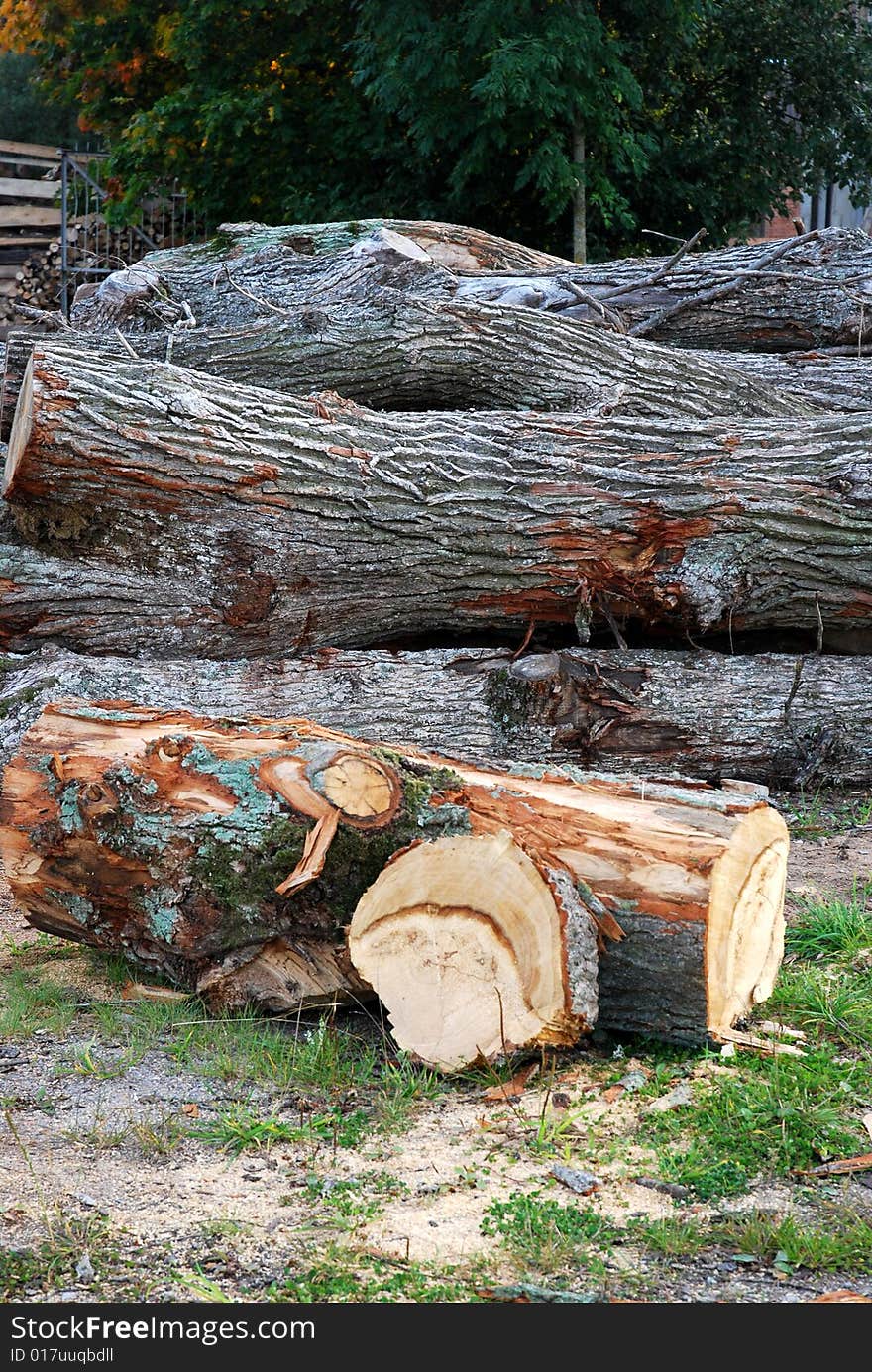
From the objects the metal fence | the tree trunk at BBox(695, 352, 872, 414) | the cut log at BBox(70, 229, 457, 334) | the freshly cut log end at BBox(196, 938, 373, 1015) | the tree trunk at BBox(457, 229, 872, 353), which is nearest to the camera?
the freshly cut log end at BBox(196, 938, 373, 1015)

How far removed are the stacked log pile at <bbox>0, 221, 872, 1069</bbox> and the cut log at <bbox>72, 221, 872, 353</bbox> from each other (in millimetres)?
22

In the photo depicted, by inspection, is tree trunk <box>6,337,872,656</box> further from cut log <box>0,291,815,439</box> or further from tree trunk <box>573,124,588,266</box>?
tree trunk <box>573,124,588,266</box>

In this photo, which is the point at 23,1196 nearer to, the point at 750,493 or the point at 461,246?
the point at 750,493

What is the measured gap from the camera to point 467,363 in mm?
5977

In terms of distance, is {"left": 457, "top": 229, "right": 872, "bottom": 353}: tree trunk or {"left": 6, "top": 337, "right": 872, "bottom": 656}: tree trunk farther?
{"left": 457, "top": 229, "right": 872, "bottom": 353}: tree trunk

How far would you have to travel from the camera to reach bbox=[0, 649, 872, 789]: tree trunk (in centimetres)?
484

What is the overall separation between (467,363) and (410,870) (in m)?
3.52

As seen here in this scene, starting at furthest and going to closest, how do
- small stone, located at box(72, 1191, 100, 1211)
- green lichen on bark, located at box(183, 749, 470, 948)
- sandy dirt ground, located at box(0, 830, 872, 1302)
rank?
green lichen on bark, located at box(183, 749, 470, 948) < small stone, located at box(72, 1191, 100, 1211) < sandy dirt ground, located at box(0, 830, 872, 1302)

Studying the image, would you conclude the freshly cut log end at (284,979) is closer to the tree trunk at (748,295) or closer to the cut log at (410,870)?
the cut log at (410,870)

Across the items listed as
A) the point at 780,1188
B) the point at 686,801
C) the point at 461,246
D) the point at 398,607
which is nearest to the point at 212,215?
the point at 461,246

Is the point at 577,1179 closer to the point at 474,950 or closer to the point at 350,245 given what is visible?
the point at 474,950

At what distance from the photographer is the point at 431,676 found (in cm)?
499

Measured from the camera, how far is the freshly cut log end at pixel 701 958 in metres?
3.00
